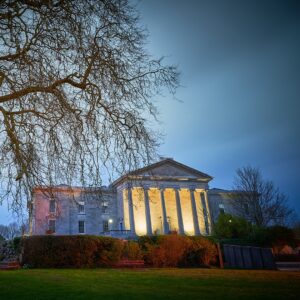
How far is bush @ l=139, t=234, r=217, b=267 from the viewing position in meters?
19.1

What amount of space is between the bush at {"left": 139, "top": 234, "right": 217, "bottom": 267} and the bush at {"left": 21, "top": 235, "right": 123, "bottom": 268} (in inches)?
116

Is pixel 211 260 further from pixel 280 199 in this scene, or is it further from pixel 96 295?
pixel 280 199

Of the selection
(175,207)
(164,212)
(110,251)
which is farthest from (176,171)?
(110,251)

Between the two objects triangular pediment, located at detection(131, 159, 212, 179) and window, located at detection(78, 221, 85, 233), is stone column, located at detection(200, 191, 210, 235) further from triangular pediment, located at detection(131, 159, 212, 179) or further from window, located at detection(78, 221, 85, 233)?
window, located at detection(78, 221, 85, 233)

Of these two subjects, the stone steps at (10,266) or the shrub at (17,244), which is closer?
the stone steps at (10,266)

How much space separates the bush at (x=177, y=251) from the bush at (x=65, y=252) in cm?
295

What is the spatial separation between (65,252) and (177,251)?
7.39 m

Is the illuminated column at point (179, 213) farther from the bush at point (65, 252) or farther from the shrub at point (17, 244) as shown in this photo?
the shrub at point (17, 244)

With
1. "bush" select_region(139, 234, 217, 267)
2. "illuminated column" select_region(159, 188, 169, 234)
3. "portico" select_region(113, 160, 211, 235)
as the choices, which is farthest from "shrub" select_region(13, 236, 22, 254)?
"illuminated column" select_region(159, 188, 169, 234)

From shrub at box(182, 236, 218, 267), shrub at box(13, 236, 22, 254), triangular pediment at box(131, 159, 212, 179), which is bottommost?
shrub at box(182, 236, 218, 267)

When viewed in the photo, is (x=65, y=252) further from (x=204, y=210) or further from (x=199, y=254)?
(x=204, y=210)

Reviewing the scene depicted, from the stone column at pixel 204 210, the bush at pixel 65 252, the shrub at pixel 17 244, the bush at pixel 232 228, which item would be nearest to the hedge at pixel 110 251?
the bush at pixel 65 252

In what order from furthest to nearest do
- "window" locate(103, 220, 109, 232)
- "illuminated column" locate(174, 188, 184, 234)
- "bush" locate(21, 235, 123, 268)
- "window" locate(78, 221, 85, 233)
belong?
"window" locate(103, 220, 109, 232) < "illuminated column" locate(174, 188, 184, 234) < "window" locate(78, 221, 85, 233) < "bush" locate(21, 235, 123, 268)

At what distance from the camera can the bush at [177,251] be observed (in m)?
19.1
